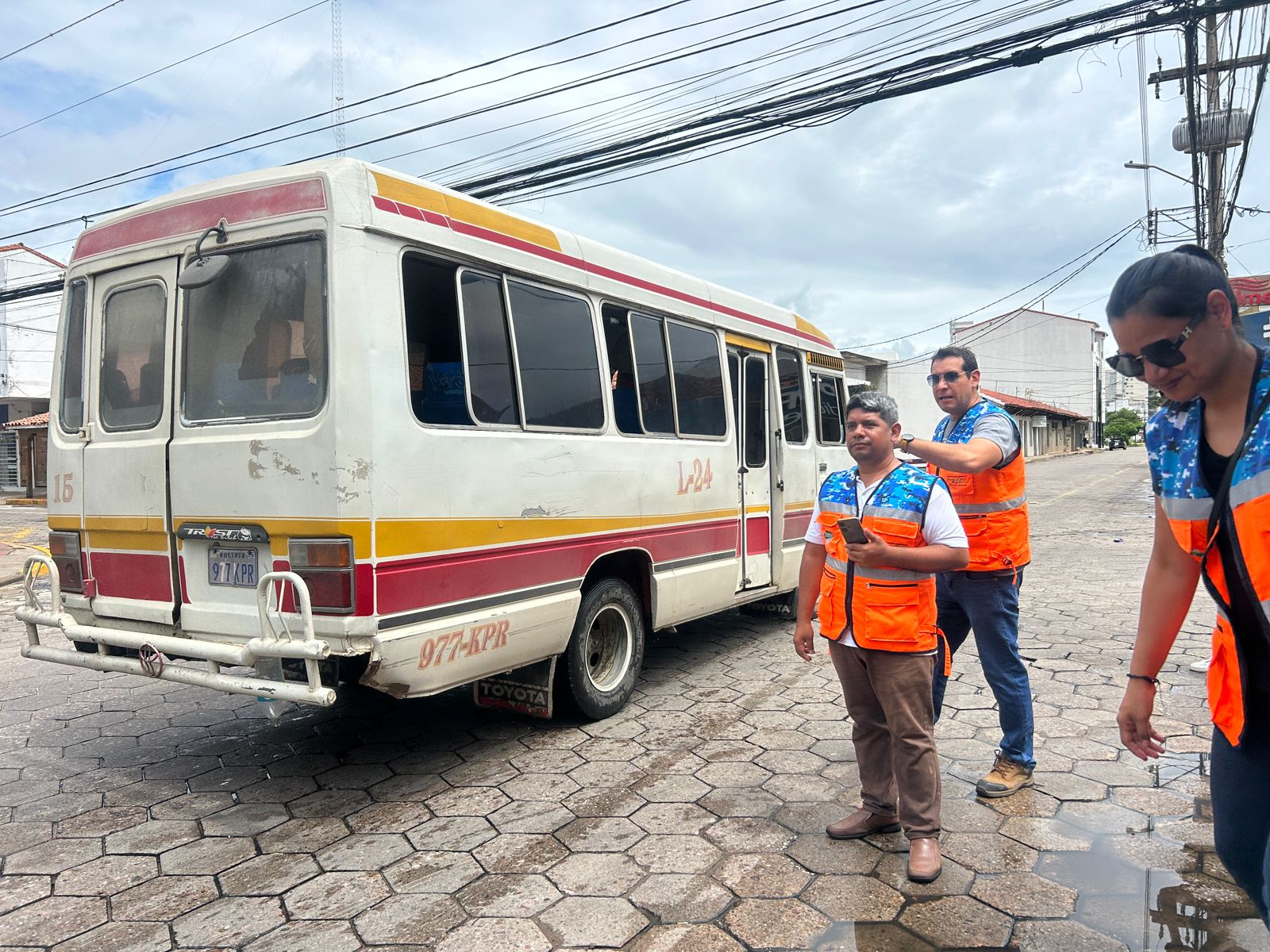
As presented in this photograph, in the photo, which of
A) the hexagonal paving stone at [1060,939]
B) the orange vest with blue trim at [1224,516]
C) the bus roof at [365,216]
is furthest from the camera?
the bus roof at [365,216]

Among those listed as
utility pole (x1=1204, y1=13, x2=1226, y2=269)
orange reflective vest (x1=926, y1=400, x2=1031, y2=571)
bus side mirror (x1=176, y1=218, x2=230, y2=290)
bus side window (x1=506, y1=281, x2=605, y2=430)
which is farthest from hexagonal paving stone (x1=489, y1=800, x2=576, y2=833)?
utility pole (x1=1204, y1=13, x2=1226, y2=269)

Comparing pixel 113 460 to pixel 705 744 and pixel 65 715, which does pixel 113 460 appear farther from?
pixel 705 744

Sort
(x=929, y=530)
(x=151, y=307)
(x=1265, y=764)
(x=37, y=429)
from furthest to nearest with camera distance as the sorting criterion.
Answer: (x=37, y=429)
(x=151, y=307)
(x=929, y=530)
(x=1265, y=764)

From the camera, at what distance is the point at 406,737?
503cm

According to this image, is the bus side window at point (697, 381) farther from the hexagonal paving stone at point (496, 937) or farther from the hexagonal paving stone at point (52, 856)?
the hexagonal paving stone at point (52, 856)

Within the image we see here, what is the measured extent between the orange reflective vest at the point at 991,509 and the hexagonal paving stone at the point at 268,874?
9.82ft

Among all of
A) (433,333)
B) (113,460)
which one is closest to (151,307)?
(113,460)

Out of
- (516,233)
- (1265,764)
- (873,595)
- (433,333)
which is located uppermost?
(516,233)

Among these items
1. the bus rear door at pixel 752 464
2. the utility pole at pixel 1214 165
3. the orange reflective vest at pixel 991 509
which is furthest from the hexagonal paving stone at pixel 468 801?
the utility pole at pixel 1214 165

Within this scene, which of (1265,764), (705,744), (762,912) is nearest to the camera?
(1265,764)

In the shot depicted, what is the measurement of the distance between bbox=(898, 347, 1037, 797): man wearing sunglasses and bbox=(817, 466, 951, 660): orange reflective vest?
0.47 m

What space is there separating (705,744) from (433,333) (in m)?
2.62

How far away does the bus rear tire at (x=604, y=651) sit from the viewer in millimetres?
5020

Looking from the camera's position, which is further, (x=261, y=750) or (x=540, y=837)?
(x=261, y=750)
